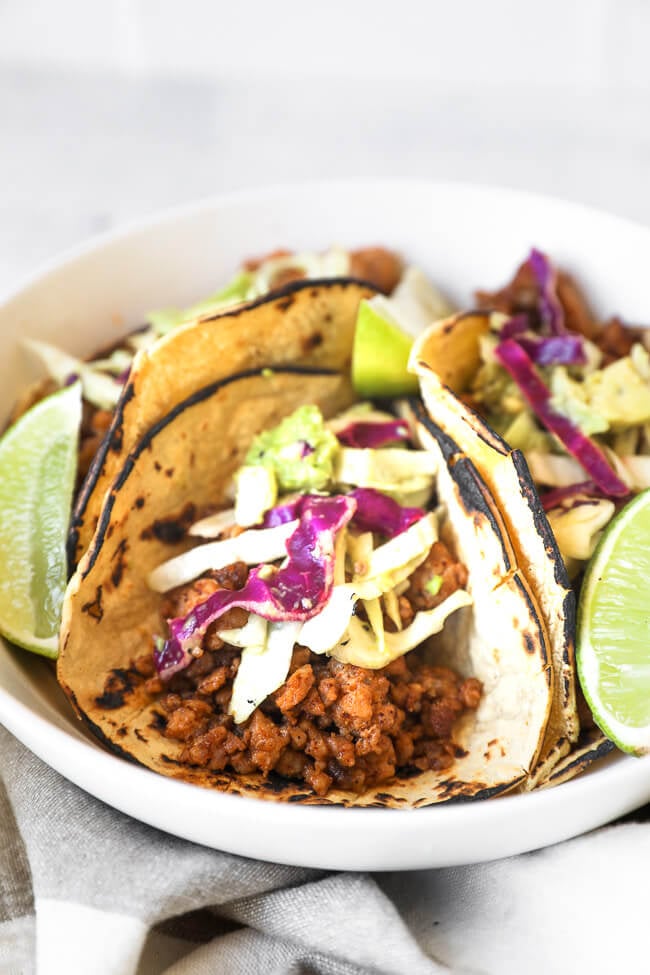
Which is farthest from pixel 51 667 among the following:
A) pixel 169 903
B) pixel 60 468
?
pixel 169 903

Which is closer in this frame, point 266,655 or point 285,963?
point 285,963

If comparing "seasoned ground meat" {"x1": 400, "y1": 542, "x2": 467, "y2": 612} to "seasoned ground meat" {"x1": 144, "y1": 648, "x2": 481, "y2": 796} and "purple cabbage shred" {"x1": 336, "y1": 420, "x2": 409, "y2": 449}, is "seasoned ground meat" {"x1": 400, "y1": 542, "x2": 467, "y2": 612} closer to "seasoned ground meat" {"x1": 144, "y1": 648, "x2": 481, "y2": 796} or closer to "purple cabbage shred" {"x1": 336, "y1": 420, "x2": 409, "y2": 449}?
"seasoned ground meat" {"x1": 144, "y1": 648, "x2": 481, "y2": 796}

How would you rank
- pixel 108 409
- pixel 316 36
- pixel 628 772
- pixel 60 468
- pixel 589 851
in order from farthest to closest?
pixel 316 36, pixel 108 409, pixel 60 468, pixel 589 851, pixel 628 772

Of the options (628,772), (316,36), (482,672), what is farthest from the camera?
(316,36)

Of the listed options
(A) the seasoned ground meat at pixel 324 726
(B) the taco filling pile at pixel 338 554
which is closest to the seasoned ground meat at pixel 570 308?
(B) the taco filling pile at pixel 338 554

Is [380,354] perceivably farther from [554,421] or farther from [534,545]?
[534,545]

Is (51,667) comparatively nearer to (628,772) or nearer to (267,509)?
(267,509)

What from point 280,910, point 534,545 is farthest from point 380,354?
point 280,910
